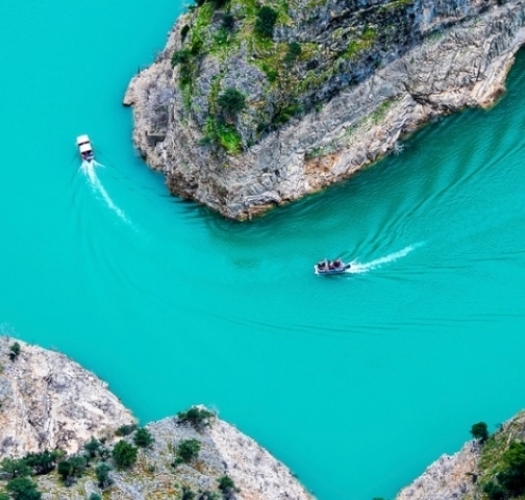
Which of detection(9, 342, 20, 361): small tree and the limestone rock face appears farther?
detection(9, 342, 20, 361): small tree

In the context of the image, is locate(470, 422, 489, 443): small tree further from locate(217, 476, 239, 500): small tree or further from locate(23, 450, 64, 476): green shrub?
locate(23, 450, 64, 476): green shrub

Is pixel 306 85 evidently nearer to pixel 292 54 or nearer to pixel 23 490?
pixel 292 54

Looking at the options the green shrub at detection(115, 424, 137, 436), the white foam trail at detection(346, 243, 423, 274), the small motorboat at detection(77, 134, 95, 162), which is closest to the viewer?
the green shrub at detection(115, 424, 137, 436)

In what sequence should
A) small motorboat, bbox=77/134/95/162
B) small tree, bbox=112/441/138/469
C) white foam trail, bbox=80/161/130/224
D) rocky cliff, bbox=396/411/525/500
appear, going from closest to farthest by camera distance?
rocky cliff, bbox=396/411/525/500 < small tree, bbox=112/441/138/469 < white foam trail, bbox=80/161/130/224 < small motorboat, bbox=77/134/95/162

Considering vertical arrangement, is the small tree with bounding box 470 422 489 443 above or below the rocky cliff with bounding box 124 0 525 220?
below

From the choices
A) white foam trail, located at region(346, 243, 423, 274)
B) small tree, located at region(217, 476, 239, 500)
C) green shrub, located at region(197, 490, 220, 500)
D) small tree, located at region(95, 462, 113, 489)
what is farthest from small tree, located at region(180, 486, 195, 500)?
white foam trail, located at region(346, 243, 423, 274)

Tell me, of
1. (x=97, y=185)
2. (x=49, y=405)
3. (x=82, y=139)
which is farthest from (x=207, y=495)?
(x=82, y=139)

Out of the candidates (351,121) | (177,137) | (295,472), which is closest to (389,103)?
(351,121)
